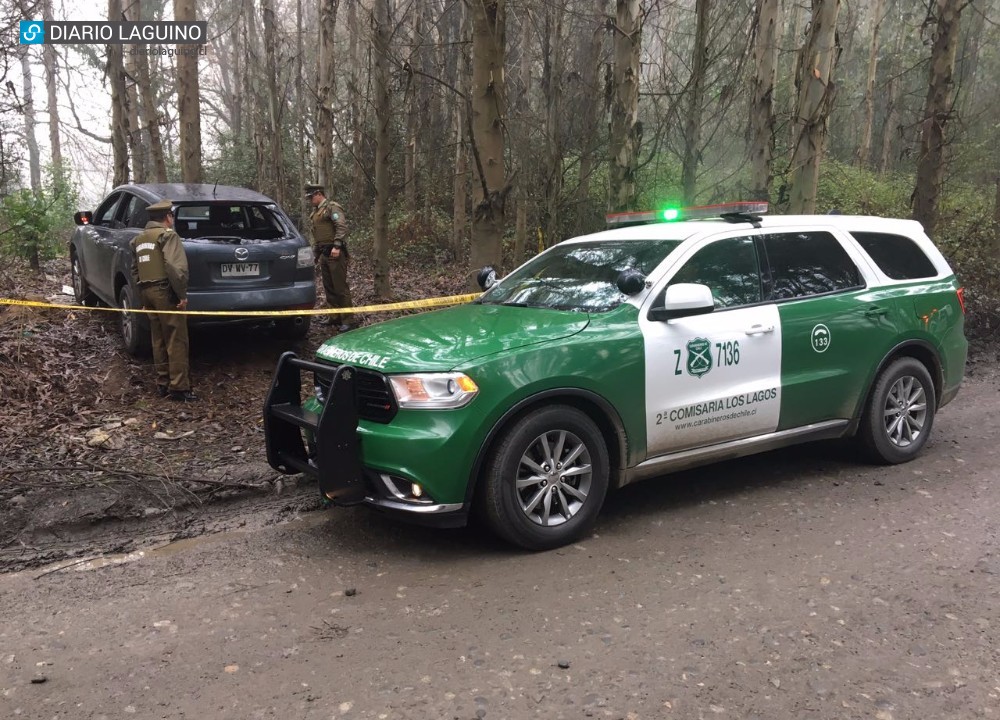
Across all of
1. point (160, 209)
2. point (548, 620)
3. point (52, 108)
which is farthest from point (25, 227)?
point (52, 108)

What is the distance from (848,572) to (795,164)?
7.54 meters

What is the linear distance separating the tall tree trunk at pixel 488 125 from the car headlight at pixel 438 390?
13.3 ft

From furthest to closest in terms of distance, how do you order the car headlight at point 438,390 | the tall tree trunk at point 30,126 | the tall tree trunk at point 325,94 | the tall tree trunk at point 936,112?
the tall tree trunk at point 325,94 → the tall tree trunk at point 30,126 → the tall tree trunk at point 936,112 → the car headlight at point 438,390

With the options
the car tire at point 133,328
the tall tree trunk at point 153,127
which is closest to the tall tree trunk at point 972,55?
the tall tree trunk at point 153,127

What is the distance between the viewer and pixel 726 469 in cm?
588

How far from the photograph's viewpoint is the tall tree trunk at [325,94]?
1470cm

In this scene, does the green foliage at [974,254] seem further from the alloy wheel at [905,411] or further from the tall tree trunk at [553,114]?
the alloy wheel at [905,411]

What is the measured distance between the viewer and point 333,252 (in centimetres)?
954

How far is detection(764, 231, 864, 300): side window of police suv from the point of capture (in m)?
5.32

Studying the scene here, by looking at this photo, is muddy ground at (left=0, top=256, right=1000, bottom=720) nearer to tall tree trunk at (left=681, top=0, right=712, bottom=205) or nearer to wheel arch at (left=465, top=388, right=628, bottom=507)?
wheel arch at (left=465, top=388, right=628, bottom=507)

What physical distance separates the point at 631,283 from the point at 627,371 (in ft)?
1.82

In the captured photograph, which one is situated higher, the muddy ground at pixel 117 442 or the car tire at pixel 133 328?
the car tire at pixel 133 328

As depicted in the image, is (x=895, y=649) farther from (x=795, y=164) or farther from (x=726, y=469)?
(x=795, y=164)

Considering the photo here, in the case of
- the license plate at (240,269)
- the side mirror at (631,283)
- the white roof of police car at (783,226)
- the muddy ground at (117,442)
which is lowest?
the muddy ground at (117,442)
